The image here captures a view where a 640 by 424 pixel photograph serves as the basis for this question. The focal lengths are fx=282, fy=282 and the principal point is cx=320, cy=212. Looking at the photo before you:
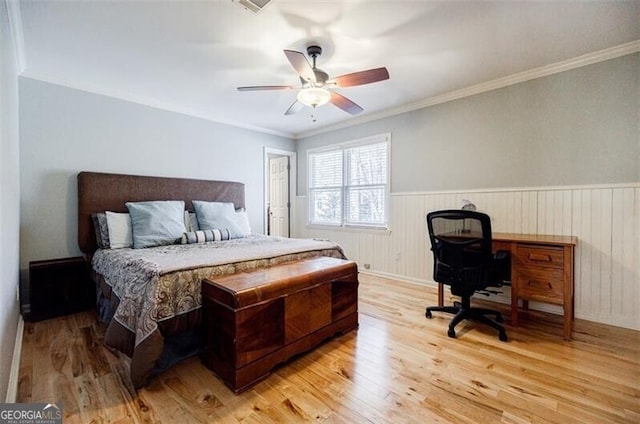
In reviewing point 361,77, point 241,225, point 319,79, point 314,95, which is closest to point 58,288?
point 241,225

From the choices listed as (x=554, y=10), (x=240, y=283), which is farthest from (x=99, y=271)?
(x=554, y=10)

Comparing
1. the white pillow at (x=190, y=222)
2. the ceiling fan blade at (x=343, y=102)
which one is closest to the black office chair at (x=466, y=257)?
the ceiling fan blade at (x=343, y=102)

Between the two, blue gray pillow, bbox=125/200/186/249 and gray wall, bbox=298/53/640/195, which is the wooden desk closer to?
gray wall, bbox=298/53/640/195

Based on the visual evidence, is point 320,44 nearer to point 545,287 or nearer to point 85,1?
point 85,1

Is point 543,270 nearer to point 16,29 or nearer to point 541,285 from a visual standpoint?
point 541,285

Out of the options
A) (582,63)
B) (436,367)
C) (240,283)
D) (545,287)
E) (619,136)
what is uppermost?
(582,63)

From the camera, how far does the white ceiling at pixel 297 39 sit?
1.95m

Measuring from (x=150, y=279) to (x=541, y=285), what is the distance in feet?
9.68

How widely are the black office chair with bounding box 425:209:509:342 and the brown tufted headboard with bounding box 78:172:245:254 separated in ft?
9.96

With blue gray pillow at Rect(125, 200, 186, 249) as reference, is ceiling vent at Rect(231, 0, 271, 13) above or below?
above

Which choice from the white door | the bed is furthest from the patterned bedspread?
the white door

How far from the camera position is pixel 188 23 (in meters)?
2.09

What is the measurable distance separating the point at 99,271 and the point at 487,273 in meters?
3.39

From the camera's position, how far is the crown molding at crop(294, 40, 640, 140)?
7.97 ft
